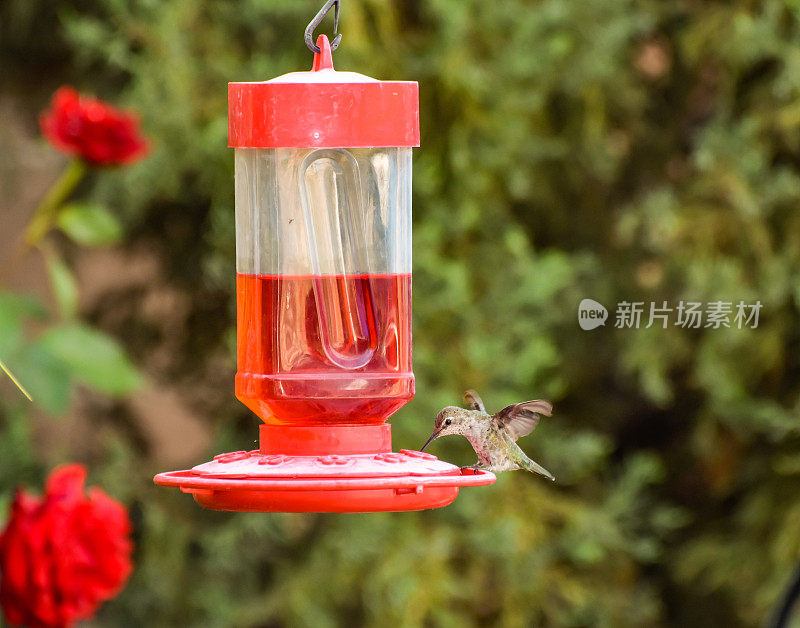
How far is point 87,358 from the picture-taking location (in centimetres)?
230

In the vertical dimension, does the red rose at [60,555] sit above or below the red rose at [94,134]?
below

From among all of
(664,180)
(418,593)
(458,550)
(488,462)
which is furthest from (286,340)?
(664,180)

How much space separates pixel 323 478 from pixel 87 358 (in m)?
1.27

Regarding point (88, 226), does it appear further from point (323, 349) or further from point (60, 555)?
point (323, 349)

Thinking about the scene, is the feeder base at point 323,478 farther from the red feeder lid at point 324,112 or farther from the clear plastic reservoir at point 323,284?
the red feeder lid at point 324,112

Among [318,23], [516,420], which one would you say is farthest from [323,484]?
[318,23]

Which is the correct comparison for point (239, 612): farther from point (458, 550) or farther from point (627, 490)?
point (627, 490)

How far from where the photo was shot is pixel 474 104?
304 cm

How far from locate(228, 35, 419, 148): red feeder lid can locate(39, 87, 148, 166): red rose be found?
1111 mm

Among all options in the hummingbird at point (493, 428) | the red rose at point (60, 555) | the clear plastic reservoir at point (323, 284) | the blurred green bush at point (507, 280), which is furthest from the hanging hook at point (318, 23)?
the blurred green bush at point (507, 280)

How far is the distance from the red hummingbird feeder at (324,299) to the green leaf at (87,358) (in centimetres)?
93

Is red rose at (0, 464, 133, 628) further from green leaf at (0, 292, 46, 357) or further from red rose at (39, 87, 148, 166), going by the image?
red rose at (39, 87, 148, 166)

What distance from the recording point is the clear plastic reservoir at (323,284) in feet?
4.40

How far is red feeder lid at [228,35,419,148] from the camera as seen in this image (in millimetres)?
1190
